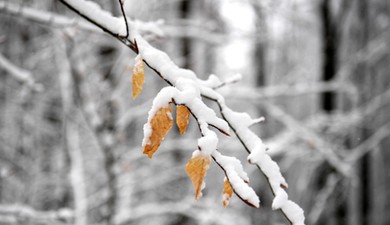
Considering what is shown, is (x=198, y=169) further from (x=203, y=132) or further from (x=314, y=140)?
(x=314, y=140)

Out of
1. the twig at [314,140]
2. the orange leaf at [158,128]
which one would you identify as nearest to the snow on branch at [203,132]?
the orange leaf at [158,128]

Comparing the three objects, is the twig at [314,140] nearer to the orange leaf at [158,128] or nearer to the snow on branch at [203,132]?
the snow on branch at [203,132]

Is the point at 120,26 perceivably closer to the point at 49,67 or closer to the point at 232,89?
the point at 232,89

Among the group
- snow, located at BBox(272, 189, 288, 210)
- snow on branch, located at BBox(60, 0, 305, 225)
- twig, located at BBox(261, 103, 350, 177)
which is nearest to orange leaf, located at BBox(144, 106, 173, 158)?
snow on branch, located at BBox(60, 0, 305, 225)

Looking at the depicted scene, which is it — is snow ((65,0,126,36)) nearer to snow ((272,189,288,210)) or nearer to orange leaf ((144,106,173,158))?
orange leaf ((144,106,173,158))

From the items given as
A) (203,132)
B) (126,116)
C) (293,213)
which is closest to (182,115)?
(203,132)
